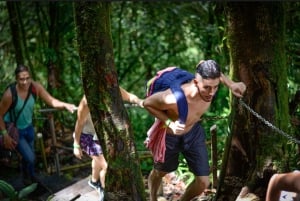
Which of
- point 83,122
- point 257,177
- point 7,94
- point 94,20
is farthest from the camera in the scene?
point 7,94

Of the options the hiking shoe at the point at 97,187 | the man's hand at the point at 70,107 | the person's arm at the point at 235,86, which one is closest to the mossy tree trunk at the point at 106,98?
the person's arm at the point at 235,86

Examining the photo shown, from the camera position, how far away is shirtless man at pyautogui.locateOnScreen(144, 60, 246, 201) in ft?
13.1

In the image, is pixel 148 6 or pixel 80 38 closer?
pixel 80 38

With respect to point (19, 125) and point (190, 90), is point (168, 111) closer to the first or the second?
point (190, 90)

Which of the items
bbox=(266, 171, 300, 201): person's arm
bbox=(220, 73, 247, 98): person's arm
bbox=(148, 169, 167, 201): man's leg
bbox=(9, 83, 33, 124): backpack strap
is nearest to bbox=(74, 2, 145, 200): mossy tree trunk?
bbox=(148, 169, 167, 201): man's leg

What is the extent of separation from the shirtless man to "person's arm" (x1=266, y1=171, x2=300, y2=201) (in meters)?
0.99

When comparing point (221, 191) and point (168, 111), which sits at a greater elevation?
point (168, 111)

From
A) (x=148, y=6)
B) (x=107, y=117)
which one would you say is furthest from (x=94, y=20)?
(x=148, y=6)

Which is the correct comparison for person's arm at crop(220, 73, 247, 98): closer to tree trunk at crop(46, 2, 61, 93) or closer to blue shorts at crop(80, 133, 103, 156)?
blue shorts at crop(80, 133, 103, 156)

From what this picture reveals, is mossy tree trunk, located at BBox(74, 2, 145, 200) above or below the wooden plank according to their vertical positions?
above

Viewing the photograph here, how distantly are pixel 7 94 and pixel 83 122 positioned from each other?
1462mm

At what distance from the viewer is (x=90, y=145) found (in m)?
5.23

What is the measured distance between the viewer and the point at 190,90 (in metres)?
4.18

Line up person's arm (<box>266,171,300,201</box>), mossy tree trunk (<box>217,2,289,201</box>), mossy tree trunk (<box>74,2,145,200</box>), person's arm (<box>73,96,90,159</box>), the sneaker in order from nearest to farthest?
person's arm (<box>266,171,300,201</box>) → mossy tree trunk (<box>74,2,145,200</box>) → mossy tree trunk (<box>217,2,289,201</box>) → person's arm (<box>73,96,90,159</box>) → the sneaker
